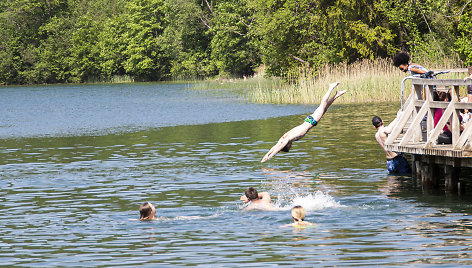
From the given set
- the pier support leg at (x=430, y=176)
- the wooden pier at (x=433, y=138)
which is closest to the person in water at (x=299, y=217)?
the wooden pier at (x=433, y=138)

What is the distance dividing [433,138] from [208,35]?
85.7 m

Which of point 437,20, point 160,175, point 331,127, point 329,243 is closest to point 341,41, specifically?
point 437,20

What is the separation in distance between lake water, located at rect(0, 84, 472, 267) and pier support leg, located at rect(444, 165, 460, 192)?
340 mm

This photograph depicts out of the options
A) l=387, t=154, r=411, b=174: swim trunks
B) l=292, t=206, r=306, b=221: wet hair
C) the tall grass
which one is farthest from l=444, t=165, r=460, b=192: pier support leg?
the tall grass

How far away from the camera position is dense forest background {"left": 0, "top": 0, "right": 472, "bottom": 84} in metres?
49.2

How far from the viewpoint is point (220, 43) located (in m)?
87.4

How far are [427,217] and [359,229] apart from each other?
5.11 ft

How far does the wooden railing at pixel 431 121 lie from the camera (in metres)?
13.7

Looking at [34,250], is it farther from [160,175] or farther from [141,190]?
[160,175]

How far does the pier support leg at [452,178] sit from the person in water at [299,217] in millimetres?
3890

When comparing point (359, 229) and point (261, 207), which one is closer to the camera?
point (359, 229)

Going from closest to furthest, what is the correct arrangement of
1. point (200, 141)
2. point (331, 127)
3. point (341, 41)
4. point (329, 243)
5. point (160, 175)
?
point (329, 243), point (160, 175), point (200, 141), point (331, 127), point (341, 41)

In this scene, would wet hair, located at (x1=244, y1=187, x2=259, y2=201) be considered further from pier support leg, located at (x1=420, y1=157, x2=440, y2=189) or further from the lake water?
pier support leg, located at (x1=420, y1=157, x2=440, y2=189)

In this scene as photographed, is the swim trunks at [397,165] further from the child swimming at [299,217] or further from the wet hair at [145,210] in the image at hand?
the wet hair at [145,210]
